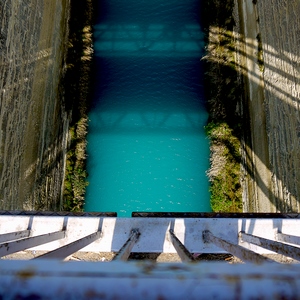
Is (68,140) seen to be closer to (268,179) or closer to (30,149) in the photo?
(30,149)

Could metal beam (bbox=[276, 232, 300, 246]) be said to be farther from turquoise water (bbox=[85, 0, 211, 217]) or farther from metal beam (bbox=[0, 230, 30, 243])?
turquoise water (bbox=[85, 0, 211, 217])

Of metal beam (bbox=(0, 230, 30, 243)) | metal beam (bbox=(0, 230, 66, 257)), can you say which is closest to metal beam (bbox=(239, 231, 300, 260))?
metal beam (bbox=(0, 230, 66, 257))

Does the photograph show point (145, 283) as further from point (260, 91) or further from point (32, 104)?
point (260, 91)

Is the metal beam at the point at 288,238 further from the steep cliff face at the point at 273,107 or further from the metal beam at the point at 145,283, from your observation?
the steep cliff face at the point at 273,107

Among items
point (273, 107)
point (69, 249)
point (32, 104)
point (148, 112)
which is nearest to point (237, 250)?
point (69, 249)

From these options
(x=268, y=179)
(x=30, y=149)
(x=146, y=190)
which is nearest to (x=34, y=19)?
(x=30, y=149)

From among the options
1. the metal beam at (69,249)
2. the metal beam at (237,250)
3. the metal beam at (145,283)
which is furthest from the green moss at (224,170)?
the metal beam at (145,283)
